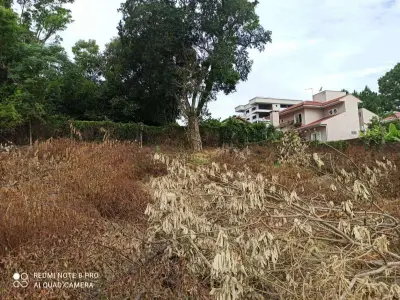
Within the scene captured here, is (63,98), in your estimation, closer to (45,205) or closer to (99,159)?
(99,159)

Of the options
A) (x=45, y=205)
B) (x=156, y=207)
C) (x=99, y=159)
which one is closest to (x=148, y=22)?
(x=99, y=159)

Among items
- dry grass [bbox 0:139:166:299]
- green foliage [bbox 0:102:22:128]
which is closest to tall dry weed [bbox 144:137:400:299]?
dry grass [bbox 0:139:166:299]

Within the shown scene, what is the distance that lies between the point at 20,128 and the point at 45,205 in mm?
10433

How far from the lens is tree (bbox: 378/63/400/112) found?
46.1 meters

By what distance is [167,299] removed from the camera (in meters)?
2.57

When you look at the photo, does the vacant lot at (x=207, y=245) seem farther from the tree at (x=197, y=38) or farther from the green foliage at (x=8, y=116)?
the tree at (x=197, y=38)

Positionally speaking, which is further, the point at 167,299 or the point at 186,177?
the point at 186,177

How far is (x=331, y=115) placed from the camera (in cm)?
3300

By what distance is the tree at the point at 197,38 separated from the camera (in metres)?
15.6

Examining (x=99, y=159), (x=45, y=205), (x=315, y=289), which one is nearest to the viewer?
(x=315, y=289)

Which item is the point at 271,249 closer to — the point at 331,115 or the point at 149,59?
the point at 149,59

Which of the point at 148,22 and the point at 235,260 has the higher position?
the point at 148,22

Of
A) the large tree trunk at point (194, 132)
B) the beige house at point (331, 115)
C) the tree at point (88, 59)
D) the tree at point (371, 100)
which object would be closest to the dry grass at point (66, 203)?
the large tree trunk at point (194, 132)

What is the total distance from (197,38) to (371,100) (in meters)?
36.7
